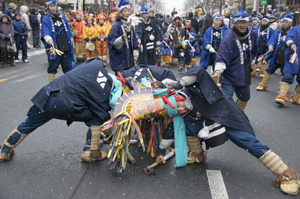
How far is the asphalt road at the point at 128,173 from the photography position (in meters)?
2.87

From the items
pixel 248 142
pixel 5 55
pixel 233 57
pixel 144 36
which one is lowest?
pixel 248 142

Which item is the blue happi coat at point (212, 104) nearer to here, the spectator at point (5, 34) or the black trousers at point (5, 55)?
the spectator at point (5, 34)

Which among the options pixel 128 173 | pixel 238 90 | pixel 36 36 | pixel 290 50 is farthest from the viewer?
pixel 36 36

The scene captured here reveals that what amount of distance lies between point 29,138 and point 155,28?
199 inches

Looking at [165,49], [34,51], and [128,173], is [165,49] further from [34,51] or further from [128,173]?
[128,173]


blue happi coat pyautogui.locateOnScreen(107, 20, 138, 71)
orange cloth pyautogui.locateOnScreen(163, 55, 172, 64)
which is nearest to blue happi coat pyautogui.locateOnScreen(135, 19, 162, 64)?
blue happi coat pyautogui.locateOnScreen(107, 20, 138, 71)

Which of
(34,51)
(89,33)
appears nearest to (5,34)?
(89,33)

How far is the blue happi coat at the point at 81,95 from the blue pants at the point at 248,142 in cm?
141

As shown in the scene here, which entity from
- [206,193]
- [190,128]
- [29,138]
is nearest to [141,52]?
[29,138]

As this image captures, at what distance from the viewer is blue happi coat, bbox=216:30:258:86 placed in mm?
4238

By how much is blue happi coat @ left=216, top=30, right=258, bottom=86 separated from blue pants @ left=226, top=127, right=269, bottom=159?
146 centimetres

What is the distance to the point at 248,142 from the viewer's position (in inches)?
117

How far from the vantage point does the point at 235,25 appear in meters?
4.35

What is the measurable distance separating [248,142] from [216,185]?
0.57 m
